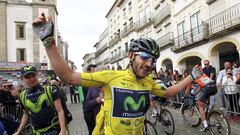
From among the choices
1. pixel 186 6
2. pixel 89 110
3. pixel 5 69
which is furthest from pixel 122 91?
pixel 5 69

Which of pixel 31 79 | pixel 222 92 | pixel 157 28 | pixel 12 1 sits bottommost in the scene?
pixel 222 92

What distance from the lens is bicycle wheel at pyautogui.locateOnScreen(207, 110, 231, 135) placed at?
22.1 ft

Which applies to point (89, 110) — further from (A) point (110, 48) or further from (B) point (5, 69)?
(A) point (110, 48)

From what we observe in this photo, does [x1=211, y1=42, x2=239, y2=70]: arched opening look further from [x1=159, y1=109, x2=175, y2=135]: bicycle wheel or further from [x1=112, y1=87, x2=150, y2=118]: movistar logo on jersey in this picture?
[x1=112, y1=87, x2=150, y2=118]: movistar logo on jersey

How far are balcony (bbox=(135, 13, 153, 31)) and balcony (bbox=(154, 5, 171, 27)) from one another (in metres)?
1.48

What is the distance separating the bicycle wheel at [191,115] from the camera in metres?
8.48

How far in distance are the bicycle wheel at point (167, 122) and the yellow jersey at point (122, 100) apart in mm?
5651

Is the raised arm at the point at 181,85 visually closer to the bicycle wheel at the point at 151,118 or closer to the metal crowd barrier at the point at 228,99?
the bicycle wheel at the point at 151,118

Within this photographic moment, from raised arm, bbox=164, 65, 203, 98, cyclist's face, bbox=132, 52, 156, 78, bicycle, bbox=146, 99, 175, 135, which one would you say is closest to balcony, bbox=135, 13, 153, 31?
bicycle, bbox=146, 99, 175, 135

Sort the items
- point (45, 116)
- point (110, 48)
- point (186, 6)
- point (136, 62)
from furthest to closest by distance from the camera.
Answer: point (110, 48), point (186, 6), point (45, 116), point (136, 62)

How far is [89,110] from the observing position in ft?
17.7

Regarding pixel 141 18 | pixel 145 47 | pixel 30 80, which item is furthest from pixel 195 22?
pixel 145 47

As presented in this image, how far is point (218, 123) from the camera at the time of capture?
22.7 feet

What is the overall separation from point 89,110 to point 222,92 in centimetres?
590
